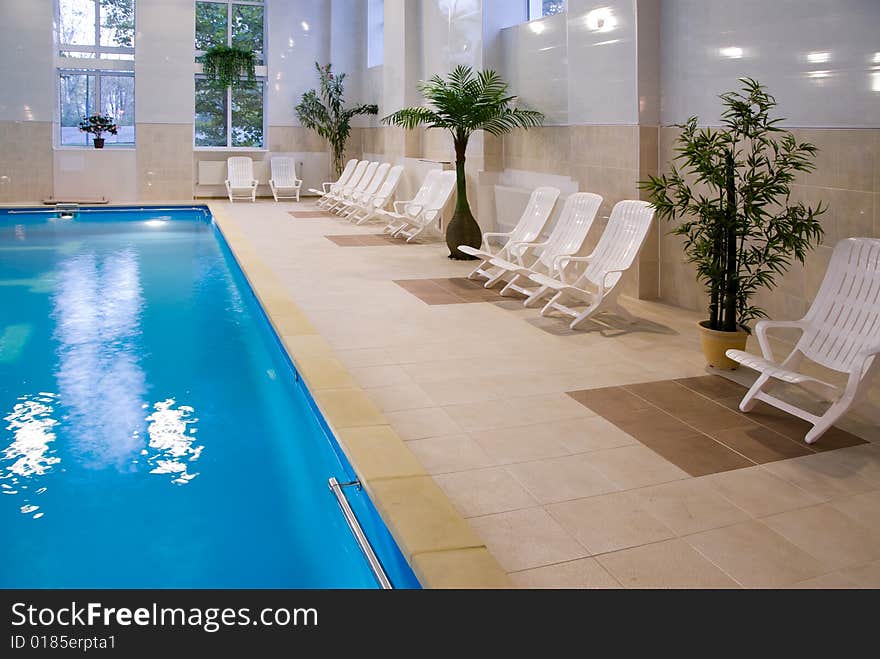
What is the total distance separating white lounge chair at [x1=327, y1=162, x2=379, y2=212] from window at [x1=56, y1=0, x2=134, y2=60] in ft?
17.6

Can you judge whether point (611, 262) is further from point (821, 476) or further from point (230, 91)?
point (230, 91)

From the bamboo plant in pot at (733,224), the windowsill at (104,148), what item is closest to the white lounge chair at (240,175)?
the windowsill at (104,148)

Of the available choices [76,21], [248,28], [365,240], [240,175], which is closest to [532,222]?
[365,240]

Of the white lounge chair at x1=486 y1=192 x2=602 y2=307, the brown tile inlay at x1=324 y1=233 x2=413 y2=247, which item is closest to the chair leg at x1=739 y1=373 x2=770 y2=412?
the white lounge chair at x1=486 y1=192 x2=602 y2=307

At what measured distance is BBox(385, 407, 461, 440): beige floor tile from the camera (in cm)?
401

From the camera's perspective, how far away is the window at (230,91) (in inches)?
666

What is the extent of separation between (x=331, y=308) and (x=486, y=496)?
145 inches

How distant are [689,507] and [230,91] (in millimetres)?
15814

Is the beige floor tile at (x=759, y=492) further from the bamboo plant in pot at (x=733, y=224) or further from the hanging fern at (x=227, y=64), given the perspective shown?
the hanging fern at (x=227, y=64)

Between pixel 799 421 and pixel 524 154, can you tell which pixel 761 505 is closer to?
pixel 799 421

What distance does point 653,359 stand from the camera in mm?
5348

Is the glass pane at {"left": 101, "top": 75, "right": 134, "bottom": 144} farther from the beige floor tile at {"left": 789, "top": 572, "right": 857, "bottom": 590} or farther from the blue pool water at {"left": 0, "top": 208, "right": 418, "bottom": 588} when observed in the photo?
the beige floor tile at {"left": 789, "top": 572, "right": 857, "bottom": 590}

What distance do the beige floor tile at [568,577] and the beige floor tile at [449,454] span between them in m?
0.86
